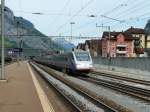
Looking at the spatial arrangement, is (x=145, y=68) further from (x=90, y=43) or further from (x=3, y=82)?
(x=90, y=43)

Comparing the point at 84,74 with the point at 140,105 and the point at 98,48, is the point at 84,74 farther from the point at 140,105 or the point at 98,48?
the point at 98,48

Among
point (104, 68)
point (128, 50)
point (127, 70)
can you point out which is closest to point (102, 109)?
point (127, 70)

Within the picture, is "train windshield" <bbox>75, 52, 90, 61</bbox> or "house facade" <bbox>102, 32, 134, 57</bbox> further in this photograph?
"house facade" <bbox>102, 32, 134, 57</bbox>

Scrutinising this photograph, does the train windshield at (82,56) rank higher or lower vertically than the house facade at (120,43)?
lower

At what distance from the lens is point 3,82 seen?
3288cm

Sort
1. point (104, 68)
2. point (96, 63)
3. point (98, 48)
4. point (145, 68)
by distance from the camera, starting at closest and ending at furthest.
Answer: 1. point (145, 68)
2. point (104, 68)
3. point (96, 63)
4. point (98, 48)

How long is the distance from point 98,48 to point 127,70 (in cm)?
9089

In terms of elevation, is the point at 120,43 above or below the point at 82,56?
above

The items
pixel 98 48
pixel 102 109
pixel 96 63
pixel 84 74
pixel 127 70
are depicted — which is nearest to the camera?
pixel 102 109

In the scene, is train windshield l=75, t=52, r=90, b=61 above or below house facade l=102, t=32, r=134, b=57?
below

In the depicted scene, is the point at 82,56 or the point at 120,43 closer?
the point at 82,56

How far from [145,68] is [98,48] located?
321 ft

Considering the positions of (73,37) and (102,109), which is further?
(73,37)

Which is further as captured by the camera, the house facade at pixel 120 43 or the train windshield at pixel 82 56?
the house facade at pixel 120 43
